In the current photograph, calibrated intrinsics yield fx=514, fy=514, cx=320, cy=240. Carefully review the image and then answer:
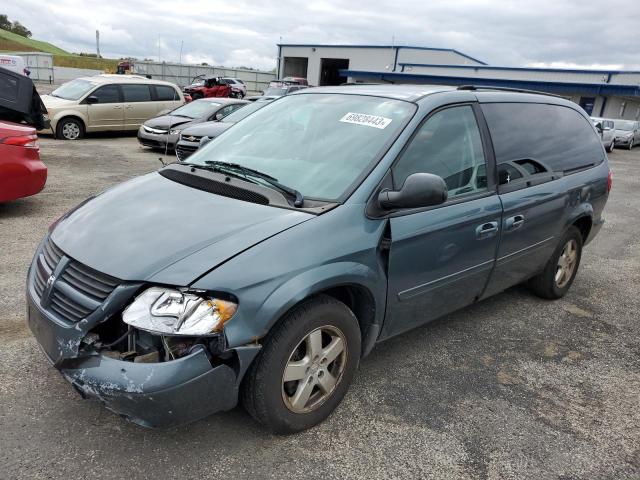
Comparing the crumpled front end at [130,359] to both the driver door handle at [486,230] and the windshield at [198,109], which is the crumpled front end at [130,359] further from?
the windshield at [198,109]

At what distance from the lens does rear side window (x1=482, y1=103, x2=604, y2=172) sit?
12.0 feet

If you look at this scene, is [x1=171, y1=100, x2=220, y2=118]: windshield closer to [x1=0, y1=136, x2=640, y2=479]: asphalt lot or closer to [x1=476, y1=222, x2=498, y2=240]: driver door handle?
[x1=0, y1=136, x2=640, y2=479]: asphalt lot

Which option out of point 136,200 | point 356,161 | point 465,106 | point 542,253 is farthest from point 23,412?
point 542,253

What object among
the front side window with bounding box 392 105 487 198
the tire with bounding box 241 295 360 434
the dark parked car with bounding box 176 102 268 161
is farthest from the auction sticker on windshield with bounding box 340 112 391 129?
the dark parked car with bounding box 176 102 268 161

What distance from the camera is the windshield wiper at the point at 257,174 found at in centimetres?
275

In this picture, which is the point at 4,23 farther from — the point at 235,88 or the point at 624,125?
the point at 624,125

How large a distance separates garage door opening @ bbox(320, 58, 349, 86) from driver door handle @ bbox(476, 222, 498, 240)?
51.2m

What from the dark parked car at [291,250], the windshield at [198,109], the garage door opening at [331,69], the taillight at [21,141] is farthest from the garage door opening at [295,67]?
the dark parked car at [291,250]

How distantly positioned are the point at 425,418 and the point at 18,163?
521cm

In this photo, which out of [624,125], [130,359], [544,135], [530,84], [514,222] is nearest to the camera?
[130,359]

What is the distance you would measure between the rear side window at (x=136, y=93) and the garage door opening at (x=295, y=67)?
42.9m

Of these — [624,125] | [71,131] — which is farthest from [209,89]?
[624,125]

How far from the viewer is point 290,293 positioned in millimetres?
2309

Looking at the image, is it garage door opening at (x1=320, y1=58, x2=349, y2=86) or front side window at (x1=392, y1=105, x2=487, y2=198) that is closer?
front side window at (x1=392, y1=105, x2=487, y2=198)
